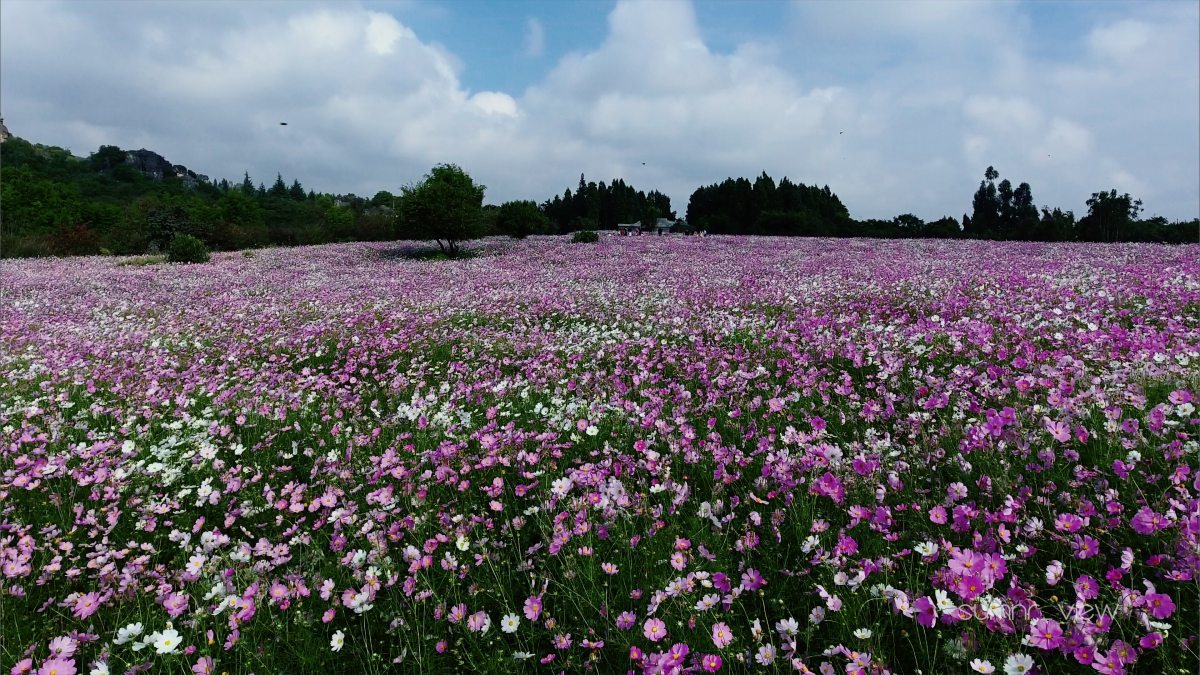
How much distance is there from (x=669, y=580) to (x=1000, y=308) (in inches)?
300

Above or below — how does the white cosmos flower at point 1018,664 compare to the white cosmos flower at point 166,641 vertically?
above

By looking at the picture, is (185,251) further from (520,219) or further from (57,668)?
(57,668)

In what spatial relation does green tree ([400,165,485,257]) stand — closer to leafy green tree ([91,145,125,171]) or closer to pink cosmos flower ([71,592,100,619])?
pink cosmos flower ([71,592,100,619])

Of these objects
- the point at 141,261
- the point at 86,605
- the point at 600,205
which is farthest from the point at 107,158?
the point at 86,605

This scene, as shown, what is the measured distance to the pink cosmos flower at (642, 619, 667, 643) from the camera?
240 cm

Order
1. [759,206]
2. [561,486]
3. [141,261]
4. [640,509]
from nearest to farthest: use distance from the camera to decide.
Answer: [640,509] < [561,486] < [141,261] < [759,206]

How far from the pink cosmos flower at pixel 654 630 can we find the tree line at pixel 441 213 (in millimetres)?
32023

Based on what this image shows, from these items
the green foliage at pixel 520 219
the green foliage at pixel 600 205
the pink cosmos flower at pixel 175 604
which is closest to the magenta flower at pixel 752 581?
the pink cosmos flower at pixel 175 604

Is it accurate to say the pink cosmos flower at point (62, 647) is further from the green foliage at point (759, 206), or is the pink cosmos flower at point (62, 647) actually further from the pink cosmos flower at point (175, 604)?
the green foliage at point (759, 206)

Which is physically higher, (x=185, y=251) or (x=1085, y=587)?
(x=185, y=251)

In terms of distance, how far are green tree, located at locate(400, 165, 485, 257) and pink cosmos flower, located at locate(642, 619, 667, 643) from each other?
31.5m

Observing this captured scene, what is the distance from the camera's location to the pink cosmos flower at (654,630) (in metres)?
2.40

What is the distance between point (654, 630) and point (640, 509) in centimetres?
88

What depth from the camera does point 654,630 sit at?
2.44 meters
